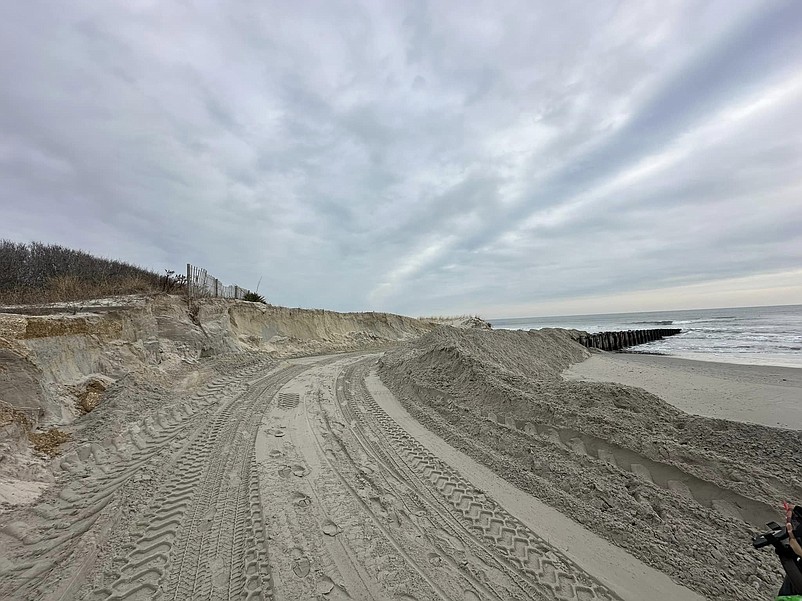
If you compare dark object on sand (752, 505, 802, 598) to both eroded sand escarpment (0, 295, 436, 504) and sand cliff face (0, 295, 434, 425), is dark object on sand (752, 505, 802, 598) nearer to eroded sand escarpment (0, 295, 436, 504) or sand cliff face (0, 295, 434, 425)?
eroded sand escarpment (0, 295, 436, 504)

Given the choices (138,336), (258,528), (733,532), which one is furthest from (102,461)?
(733,532)

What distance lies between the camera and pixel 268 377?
372 inches

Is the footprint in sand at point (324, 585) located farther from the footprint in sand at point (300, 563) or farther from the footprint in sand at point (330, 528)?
the footprint in sand at point (330, 528)

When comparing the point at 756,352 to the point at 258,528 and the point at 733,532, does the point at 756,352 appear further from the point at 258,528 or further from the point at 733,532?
the point at 258,528

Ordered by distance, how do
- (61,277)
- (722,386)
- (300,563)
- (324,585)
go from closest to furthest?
(324,585) → (300,563) → (722,386) → (61,277)

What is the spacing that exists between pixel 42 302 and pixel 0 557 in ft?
22.5

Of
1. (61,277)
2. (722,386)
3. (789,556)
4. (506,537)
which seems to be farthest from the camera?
(61,277)

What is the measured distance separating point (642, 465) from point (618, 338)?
94.2 feet

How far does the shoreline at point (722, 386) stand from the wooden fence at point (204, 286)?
13.6 meters

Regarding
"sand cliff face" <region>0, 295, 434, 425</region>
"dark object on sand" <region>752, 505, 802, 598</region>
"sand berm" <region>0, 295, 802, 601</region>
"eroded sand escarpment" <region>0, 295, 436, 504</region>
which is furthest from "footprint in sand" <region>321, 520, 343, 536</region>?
"sand cliff face" <region>0, 295, 434, 425</region>

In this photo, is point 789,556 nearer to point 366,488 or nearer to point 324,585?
point 324,585

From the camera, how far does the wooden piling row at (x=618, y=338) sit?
23969 mm

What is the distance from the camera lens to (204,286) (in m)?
14.4

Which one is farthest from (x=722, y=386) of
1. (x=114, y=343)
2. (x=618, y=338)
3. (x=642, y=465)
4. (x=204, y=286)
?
(x=618, y=338)
